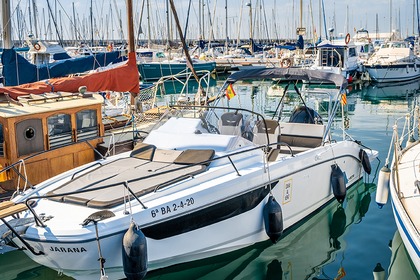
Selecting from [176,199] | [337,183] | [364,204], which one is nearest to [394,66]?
[364,204]

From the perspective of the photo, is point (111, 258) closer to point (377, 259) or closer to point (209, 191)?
point (209, 191)

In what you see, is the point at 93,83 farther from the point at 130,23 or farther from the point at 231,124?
the point at 231,124

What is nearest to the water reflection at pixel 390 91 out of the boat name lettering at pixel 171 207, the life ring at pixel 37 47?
the life ring at pixel 37 47

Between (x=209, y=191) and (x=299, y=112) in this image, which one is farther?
(x=299, y=112)

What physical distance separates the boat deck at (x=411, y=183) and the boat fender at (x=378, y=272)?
1.11 m

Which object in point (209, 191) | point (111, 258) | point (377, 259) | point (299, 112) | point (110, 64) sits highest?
point (110, 64)

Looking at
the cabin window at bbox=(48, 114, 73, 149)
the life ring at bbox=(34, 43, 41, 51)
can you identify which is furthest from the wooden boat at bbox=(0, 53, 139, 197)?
the life ring at bbox=(34, 43, 41, 51)

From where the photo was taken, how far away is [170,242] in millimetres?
7164

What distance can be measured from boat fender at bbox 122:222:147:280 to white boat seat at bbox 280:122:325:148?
17.5 feet

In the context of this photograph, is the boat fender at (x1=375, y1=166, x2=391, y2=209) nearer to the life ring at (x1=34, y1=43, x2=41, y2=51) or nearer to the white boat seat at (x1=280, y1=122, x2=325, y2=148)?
the white boat seat at (x1=280, y1=122, x2=325, y2=148)

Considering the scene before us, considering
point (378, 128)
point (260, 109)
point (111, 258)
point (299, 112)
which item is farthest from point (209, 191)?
point (260, 109)

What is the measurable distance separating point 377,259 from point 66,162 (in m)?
6.02

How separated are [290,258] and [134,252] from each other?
3.19m

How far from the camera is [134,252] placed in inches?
248
